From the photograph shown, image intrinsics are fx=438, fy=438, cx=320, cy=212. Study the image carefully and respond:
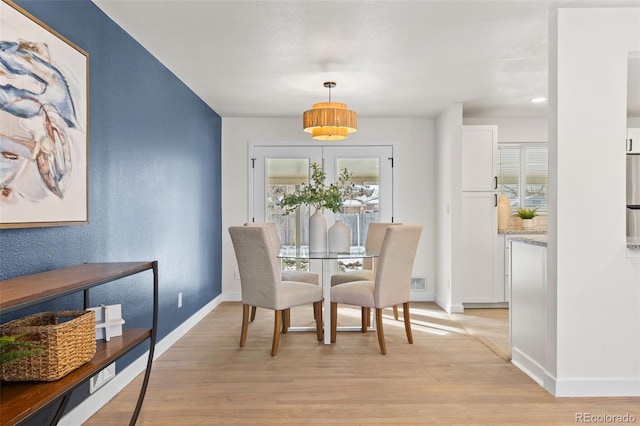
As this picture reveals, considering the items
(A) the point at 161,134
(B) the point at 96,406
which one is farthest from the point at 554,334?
(A) the point at 161,134

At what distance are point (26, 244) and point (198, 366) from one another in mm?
1622

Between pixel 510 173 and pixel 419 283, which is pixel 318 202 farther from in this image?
pixel 510 173

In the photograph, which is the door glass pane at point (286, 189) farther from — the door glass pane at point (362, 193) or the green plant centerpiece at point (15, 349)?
the green plant centerpiece at point (15, 349)

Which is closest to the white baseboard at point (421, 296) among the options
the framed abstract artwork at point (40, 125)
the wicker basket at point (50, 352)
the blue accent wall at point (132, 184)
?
the blue accent wall at point (132, 184)

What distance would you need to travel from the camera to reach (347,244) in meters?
4.01

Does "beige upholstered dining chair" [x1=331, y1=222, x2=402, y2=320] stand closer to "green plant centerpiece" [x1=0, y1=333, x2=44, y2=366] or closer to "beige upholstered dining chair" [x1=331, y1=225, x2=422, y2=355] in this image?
"beige upholstered dining chair" [x1=331, y1=225, x2=422, y2=355]

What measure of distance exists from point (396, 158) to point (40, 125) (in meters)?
4.31

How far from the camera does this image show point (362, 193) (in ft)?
18.5

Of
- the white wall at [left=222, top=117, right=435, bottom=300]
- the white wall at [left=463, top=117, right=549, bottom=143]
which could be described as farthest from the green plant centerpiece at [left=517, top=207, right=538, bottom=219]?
the white wall at [left=222, top=117, right=435, bottom=300]

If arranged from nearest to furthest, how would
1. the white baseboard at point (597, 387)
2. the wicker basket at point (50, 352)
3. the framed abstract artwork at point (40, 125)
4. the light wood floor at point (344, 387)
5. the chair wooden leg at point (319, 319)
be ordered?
the wicker basket at point (50, 352), the framed abstract artwork at point (40, 125), the light wood floor at point (344, 387), the white baseboard at point (597, 387), the chair wooden leg at point (319, 319)

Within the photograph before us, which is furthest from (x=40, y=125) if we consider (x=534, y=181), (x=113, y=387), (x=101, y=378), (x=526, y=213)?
(x=534, y=181)

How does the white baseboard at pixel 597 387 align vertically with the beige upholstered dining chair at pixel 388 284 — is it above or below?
below

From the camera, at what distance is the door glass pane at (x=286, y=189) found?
18.5 feet

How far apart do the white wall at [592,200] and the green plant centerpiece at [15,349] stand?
8.65ft
